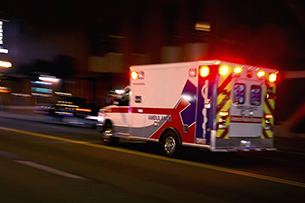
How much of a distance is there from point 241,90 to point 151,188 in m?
4.07

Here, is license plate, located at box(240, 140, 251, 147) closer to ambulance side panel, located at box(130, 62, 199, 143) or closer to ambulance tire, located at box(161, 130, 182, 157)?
ambulance side panel, located at box(130, 62, 199, 143)

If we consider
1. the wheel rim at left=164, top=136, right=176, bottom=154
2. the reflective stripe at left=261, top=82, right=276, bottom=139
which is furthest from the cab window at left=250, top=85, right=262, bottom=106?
the wheel rim at left=164, top=136, right=176, bottom=154

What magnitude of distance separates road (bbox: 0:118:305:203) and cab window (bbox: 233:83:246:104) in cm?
163

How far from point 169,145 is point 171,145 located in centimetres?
8

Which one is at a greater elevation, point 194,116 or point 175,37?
point 175,37

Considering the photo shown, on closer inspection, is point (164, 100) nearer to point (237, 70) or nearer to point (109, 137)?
point (237, 70)

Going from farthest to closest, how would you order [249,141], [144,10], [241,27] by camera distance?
[144,10]
[241,27]
[249,141]

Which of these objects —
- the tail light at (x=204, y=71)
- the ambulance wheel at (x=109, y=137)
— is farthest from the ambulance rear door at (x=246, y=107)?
the ambulance wheel at (x=109, y=137)

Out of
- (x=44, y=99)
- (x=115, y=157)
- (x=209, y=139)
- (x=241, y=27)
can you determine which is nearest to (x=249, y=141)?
(x=209, y=139)

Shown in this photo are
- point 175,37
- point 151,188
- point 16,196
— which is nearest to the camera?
point 16,196

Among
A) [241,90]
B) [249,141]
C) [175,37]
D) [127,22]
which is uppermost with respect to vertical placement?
[127,22]

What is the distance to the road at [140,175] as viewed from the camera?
5.55 meters

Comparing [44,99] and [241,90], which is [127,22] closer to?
[44,99]

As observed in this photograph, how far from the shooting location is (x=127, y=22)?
25875mm
